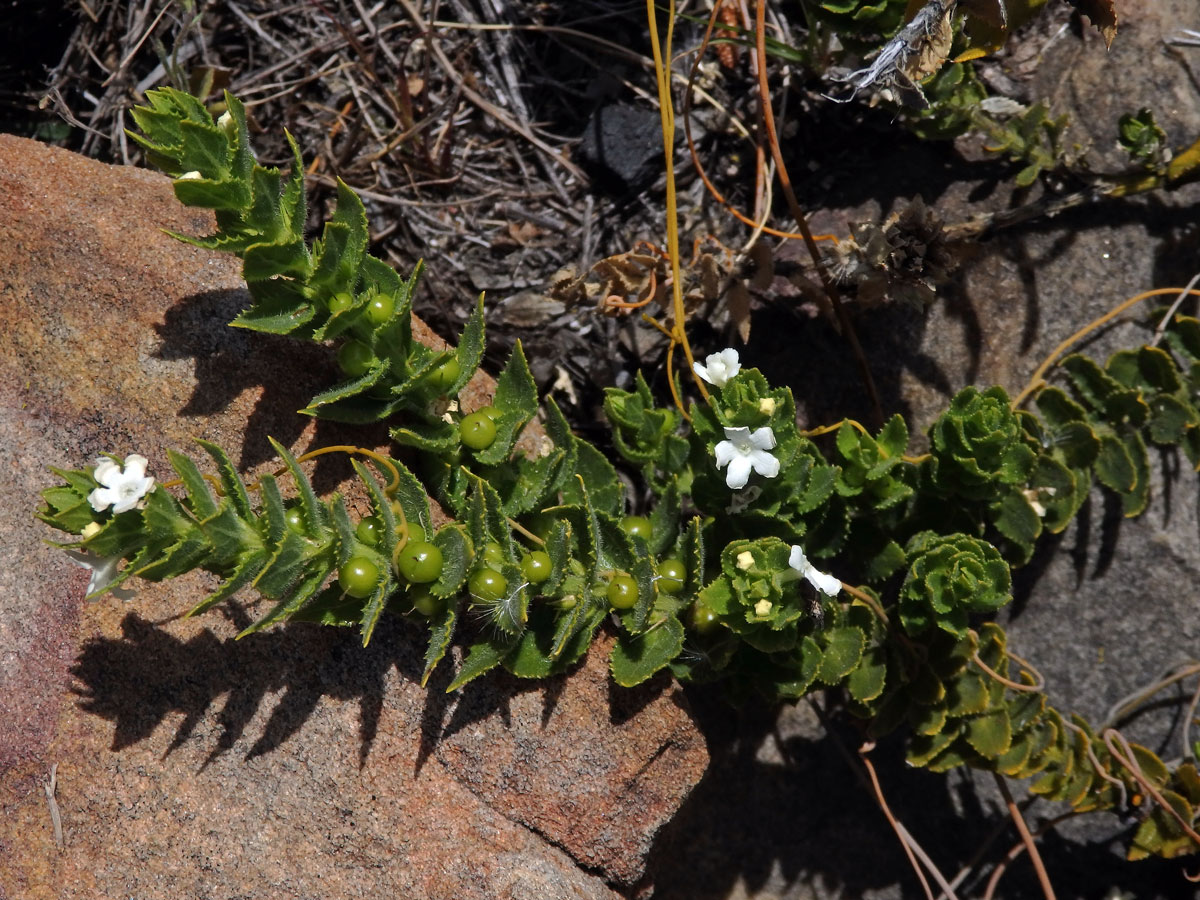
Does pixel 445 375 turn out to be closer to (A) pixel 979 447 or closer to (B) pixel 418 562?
(B) pixel 418 562

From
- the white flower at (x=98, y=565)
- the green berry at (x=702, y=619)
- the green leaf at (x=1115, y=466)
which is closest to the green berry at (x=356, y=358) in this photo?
the white flower at (x=98, y=565)

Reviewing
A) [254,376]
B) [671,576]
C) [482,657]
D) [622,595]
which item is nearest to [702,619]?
[671,576]

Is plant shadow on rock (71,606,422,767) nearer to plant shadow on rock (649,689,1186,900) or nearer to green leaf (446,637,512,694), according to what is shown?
green leaf (446,637,512,694)

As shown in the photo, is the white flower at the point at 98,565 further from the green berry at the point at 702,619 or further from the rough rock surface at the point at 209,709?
the green berry at the point at 702,619

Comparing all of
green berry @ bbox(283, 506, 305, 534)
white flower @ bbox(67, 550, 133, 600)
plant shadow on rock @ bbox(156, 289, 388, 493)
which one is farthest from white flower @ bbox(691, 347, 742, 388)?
white flower @ bbox(67, 550, 133, 600)

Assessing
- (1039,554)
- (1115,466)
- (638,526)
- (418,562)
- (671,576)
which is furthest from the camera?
(1039,554)

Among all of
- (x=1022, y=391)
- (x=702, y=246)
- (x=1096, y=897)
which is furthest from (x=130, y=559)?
(x=1096, y=897)
